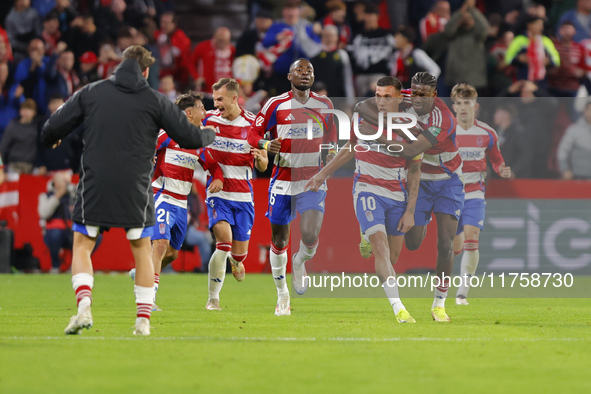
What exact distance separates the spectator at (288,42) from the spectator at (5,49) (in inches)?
194

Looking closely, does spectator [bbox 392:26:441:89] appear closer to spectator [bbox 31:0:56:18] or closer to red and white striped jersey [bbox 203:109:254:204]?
spectator [bbox 31:0:56:18]

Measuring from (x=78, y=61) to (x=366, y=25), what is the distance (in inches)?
218

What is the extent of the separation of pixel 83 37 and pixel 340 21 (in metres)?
4.93

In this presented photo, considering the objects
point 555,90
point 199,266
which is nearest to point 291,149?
point 199,266

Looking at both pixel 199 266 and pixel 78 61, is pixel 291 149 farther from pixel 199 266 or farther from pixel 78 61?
pixel 78 61

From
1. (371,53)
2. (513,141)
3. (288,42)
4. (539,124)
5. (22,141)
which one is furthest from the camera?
(288,42)

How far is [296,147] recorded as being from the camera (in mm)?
10758

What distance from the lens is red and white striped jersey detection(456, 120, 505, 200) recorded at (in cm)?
1117

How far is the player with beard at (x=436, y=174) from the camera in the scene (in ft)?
32.9

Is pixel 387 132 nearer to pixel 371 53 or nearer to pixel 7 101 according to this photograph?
pixel 371 53

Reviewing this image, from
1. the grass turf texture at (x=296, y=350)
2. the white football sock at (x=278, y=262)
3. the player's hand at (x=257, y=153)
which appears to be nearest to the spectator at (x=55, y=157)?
the grass turf texture at (x=296, y=350)

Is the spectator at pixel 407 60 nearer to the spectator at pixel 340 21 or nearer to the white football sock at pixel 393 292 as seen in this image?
the spectator at pixel 340 21

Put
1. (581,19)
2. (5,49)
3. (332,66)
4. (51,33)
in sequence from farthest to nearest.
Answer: (581,19) → (51,33) → (5,49) → (332,66)

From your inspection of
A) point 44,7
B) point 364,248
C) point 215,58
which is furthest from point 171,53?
point 364,248
